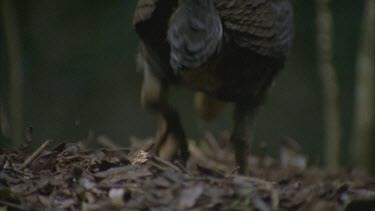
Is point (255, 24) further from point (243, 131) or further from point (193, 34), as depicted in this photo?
point (243, 131)

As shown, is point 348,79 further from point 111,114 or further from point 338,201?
point 338,201

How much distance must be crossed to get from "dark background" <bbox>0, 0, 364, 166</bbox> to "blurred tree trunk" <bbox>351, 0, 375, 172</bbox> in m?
1.35

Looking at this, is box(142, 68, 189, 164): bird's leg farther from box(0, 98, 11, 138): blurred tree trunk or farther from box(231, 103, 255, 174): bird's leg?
box(0, 98, 11, 138): blurred tree trunk

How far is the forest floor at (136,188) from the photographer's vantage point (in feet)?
11.5

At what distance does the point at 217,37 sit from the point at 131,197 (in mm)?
1298

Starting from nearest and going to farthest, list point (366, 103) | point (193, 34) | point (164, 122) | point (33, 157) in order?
point (33, 157) → point (193, 34) → point (164, 122) → point (366, 103)

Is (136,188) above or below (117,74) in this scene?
above

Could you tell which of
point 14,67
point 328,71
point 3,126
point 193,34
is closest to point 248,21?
point 193,34

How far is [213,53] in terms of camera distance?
4.50 m

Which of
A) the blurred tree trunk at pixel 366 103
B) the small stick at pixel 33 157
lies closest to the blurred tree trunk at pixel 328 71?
the blurred tree trunk at pixel 366 103

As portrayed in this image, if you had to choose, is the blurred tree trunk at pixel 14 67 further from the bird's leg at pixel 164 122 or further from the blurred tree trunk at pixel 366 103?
the blurred tree trunk at pixel 366 103

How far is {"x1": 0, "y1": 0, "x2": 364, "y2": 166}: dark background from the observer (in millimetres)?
8672

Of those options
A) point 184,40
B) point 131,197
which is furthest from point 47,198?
point 184,40

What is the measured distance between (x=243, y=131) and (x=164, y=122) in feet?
2.34
